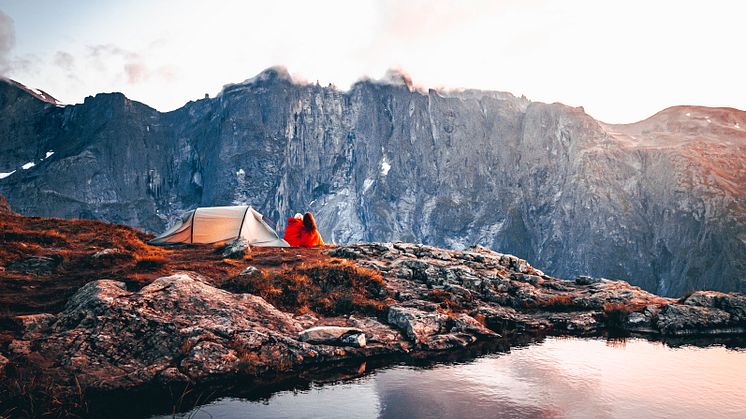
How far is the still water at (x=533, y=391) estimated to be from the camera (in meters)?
15.5

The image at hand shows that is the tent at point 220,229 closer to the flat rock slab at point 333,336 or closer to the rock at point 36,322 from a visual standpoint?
the rock at point 36,322

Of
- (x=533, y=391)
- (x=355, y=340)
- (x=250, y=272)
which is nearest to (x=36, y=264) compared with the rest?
(x=250, y=272)

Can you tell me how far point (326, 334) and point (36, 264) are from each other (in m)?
17.1

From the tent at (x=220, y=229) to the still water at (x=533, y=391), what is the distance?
2590 centimetres

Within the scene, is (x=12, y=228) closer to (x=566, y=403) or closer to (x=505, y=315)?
(x=505, y=315)

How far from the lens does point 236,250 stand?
33000mm

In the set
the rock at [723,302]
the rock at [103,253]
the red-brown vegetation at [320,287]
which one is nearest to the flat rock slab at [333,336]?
the red-brown vegetation at [320,287]

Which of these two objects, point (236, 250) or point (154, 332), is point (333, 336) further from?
point (236, 250)

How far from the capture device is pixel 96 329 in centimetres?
1881

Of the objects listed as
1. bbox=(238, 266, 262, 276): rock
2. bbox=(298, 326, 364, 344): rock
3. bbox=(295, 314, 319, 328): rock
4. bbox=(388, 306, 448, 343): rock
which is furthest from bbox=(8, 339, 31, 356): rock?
bbox=(388, 306, 448, 343): rock

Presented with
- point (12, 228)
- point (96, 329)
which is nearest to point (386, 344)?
point (96, 329)

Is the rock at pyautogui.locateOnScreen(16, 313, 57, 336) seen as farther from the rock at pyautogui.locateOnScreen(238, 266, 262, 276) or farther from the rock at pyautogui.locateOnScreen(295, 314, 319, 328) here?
the rock at pyautogui.locateOnScreen(295, 314, 319, 328)

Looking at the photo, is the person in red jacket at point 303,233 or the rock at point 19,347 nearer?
the rock at point 19,347

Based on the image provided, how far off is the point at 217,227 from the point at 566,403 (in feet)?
111
